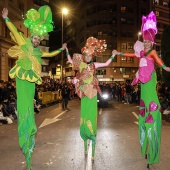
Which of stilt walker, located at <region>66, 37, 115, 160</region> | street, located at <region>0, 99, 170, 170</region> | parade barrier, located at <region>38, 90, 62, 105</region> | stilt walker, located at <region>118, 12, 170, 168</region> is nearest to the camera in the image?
stilt walker, located at <region>118, 12, 170, 168</region>

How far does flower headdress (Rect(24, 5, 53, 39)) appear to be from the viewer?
5.32 m

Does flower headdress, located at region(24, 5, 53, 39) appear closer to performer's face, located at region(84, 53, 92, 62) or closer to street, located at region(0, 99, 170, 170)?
performer's face, located at region(84, 53, 92, 62)

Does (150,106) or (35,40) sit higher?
(35,40)

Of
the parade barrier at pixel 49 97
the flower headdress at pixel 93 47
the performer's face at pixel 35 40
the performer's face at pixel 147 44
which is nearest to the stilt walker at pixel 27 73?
the performer's face at pixel 35 40

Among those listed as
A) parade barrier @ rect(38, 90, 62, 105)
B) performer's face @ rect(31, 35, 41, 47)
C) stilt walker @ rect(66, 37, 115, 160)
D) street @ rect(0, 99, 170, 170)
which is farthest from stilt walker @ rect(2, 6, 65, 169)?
parade barrier @ rect(38, 90, 62, 105)

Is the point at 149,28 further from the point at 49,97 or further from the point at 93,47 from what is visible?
the point at 49,97

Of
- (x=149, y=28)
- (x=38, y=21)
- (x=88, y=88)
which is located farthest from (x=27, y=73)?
(x=149, y=28)

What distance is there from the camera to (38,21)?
17.6ft

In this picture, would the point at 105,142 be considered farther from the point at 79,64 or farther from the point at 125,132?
the point at 79,64

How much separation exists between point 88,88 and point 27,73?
1.50 metres

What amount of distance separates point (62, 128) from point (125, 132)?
8.04 feet

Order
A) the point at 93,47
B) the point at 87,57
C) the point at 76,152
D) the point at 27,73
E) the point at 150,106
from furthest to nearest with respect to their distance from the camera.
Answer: the point at 76,152
the point at 93,47
the point at 87,57
the point at 150,106
the point at 27,73

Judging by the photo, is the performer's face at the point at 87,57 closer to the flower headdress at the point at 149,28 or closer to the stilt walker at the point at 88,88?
the stilt walker at the point at 88,88

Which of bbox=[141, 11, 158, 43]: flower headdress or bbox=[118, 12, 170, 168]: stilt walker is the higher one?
bbox=[141, 11, 158, 43]: flower headdress
